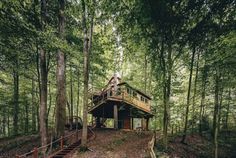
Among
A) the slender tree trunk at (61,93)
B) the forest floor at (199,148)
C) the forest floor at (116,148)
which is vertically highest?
the slender tree trunk at (61,93)

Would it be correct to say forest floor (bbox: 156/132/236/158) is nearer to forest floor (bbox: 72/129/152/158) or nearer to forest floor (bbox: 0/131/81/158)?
forest floor (bbox: 72/129/152/158)

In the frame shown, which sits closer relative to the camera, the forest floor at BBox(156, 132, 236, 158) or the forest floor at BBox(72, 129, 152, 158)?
the forest floor at BBox(72, 129, 152, 158)

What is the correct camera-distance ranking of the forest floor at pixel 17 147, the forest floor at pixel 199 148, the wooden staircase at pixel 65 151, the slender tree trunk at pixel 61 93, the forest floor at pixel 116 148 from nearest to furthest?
the wooden staircase at pixel 65 151 → the forest floor at pixel 116 148 → the slender tree trunk at pixel 61 93 → the forest floor at pixel 199 148 → the forest floor at pixel 17 147

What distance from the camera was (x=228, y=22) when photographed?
12031mm

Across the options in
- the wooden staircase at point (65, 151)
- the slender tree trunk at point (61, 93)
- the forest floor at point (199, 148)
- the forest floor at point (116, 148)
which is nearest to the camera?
the wooden staircase at point (65, 151)

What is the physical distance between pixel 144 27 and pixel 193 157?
1071 centimetres

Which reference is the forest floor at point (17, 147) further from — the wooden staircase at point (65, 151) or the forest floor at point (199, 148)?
the forest floor at point (199, 148)

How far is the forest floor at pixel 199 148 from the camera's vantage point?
14028mm

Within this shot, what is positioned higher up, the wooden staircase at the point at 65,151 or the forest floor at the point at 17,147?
the wooden staircase at the point at 65,151

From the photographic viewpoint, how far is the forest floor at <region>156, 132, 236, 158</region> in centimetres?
1403

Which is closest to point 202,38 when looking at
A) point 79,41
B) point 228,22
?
point 228,22

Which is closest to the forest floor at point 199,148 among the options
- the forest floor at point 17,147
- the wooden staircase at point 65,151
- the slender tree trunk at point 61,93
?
the wooden staircase at point 65,151

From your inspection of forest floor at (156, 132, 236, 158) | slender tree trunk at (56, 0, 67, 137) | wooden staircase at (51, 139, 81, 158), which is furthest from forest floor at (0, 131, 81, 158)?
forest floor at (156, 132, 236, 158)

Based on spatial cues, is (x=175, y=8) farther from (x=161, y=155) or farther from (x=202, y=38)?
(x=161, y=155)
